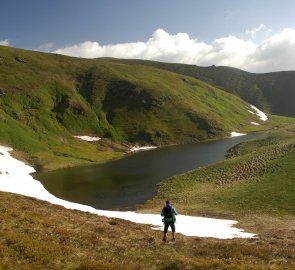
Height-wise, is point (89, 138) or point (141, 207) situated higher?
point (89, 138)

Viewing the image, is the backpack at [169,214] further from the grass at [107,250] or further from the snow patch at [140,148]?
the snow patch at [140,148]

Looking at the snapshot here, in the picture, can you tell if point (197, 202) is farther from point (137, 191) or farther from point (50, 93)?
point (50, 93)

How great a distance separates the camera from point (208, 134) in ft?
611

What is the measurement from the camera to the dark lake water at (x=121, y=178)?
7269 cm

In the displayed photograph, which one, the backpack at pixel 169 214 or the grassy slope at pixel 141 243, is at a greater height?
the backpack at pixel 169 214

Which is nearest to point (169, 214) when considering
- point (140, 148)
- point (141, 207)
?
point (141, 207)

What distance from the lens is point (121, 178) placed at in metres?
93.0

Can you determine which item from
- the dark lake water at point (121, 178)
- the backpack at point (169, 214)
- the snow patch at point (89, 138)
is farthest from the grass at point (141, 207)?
the dark lake water at point (121, 178)

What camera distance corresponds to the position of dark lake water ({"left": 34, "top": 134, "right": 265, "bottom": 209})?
7269 cm

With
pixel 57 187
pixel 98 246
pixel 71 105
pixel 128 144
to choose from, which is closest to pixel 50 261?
pixel 98 246

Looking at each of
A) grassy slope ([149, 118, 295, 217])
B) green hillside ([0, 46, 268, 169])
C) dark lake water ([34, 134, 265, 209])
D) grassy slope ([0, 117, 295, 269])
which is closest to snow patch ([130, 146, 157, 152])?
green hillside ([0, 46, 268, 169])

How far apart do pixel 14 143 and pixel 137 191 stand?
64226 millimetres

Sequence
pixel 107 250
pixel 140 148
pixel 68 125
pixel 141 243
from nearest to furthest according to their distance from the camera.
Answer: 1. pixel 107 250
2. pixel 141 243
3. pixel 140 148
4. pixel 68 125

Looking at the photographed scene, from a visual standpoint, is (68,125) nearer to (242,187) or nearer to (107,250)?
(242,187)
